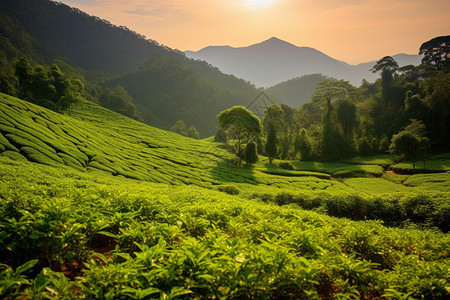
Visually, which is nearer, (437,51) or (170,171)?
(170,171)

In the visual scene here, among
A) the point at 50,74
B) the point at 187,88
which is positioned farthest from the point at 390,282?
the point at 187,88

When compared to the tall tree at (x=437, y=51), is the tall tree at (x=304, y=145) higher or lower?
lower

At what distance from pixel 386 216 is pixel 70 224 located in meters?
17.0

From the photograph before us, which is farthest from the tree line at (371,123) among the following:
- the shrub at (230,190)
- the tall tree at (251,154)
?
the shrub at (230,190)

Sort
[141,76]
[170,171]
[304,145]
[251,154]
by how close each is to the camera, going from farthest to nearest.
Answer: [141,76], [304,145], [251,154], [170,171]

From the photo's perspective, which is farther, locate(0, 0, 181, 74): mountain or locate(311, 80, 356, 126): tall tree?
locate(0, 0, 181, 74): mountain

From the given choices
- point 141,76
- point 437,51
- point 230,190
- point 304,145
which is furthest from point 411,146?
point 141,76

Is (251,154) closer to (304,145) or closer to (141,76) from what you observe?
(304,145)

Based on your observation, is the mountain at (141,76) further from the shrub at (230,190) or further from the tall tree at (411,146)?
the shrub at (230,190)

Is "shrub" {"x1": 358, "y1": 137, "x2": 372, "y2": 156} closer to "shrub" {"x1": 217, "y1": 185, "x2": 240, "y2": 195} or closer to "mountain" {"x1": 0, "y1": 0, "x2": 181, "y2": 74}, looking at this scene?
"shrub" {"x1": 217, "y1": 185, "x2": 240, "y2": 195}

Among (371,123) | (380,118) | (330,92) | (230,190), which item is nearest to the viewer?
(230,190)

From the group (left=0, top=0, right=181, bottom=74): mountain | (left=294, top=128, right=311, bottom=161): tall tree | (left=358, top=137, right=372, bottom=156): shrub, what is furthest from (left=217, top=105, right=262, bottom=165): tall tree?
(left=0, top=0, right=181, bottom=74): mountain

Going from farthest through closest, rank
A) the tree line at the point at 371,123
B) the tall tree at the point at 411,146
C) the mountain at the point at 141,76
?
the mountain at the point at 141,76, the tree line at the point at 371,123, the tall tree at the point at 411,146

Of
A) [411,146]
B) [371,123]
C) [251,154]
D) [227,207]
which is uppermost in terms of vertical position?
[371,123]
